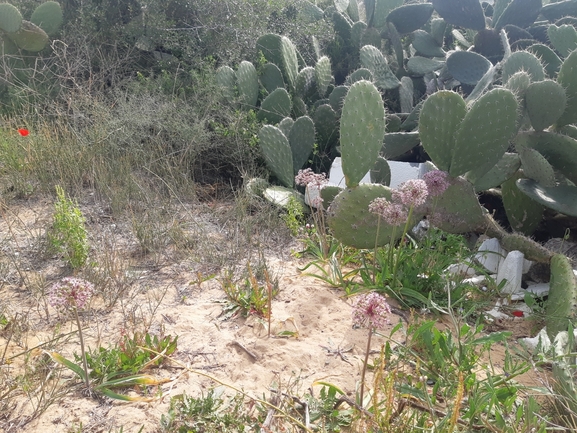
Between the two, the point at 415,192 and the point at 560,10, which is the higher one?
the point at 560,10

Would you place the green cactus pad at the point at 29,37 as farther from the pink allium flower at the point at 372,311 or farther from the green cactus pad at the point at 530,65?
the pink allium flower at the point at 372,311

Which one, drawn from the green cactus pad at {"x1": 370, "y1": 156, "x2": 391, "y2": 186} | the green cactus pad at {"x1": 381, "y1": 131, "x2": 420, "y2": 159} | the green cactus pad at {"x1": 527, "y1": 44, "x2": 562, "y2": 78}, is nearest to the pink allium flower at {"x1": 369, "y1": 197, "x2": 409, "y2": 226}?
the green cactus pad at {"x1": 370, "y1": 156, "x2": 391, "y2": 186}

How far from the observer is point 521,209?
2.93 meters

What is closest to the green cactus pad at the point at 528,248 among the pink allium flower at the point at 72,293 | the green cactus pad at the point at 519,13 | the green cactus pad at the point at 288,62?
the pink allium flower at the point at 72,293

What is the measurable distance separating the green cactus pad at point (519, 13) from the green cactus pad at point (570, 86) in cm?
233

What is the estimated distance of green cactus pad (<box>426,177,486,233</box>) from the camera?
8.84ft

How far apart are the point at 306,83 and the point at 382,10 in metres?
1.34

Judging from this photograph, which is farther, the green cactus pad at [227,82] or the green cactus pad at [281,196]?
the green cactus pad at [227,82]

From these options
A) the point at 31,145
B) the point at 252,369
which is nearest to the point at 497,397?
the point at 252,369

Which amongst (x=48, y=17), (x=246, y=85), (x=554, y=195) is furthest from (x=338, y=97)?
(x=48, y=17)

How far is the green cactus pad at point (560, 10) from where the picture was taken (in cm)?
535

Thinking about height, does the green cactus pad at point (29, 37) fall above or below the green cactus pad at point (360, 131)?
above

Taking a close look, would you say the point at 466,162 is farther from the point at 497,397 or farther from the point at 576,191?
the point at 497,397

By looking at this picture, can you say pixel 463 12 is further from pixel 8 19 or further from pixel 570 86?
pixel 8 19
